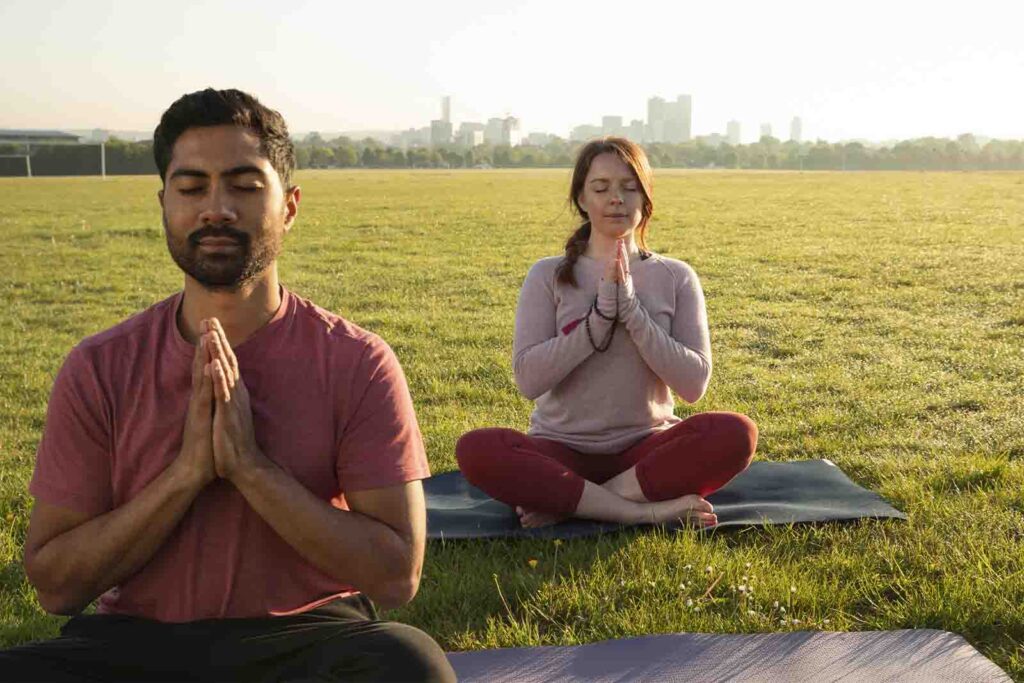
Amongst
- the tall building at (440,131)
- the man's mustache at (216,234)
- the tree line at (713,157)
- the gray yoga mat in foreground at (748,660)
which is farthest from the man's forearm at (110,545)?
the tall building at (440,131)

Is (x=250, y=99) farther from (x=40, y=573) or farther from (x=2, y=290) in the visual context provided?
(x=2, y=290)

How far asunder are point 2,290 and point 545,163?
3719 inches

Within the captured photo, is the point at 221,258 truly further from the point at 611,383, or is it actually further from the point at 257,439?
Answer: the point at 611,383

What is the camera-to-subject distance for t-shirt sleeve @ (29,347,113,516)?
2756 mm

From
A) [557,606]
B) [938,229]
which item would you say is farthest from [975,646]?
[938,229]

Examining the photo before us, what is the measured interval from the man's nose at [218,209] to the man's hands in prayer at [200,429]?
27 centimetres

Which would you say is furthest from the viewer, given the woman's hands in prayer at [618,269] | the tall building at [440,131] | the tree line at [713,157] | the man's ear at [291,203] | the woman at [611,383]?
the tall building at [440,131]

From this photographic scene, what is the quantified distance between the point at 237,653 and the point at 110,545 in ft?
1.31

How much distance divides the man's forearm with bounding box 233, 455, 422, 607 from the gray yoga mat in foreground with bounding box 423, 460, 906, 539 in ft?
7.32

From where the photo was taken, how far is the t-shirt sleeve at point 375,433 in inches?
110

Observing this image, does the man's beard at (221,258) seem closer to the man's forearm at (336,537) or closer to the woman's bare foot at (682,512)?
the man's forearm at (336,537)

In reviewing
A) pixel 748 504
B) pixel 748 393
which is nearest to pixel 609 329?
pixel 748 504

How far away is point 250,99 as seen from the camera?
2854 millimetres

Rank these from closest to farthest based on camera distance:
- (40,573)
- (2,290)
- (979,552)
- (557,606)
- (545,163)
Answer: (40,573) < (557,606) < (979,552) < (2,290) < (545,163)
